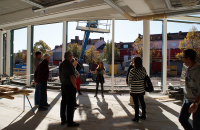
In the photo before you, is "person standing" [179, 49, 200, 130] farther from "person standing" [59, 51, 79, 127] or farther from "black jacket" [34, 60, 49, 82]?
"black jacket" [34, 60, 49, 82]

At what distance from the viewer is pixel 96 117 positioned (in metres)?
3.34

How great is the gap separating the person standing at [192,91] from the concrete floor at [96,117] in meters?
1.09

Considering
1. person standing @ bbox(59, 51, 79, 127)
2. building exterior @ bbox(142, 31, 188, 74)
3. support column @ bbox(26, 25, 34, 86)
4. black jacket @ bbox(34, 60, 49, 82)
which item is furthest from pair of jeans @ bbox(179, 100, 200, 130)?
building exterior @ bbox(142, 31, 188, 74)

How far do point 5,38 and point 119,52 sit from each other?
19577 millimetres

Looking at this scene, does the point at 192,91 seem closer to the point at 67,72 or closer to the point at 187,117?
the point at 187,117

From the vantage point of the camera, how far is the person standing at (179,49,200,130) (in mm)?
1678

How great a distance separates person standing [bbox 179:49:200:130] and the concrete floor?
1089 mm

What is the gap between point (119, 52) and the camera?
2609 centimetres

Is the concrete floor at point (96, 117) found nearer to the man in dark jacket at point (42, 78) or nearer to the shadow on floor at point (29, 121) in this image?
the shadow on floor at point (29, 121)

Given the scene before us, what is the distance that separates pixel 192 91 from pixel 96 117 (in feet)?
7.22

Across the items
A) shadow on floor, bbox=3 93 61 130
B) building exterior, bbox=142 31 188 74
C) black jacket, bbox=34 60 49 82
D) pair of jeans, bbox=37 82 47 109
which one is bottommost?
shadow on floor, bbox=3 93 61 130

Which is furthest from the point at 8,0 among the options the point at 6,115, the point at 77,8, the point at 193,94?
the point at 193,94

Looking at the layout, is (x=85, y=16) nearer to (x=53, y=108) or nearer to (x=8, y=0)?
(x=8, y=0)

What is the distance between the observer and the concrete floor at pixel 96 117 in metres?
2.81
